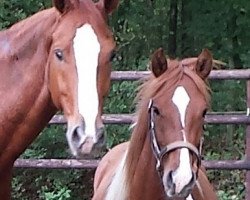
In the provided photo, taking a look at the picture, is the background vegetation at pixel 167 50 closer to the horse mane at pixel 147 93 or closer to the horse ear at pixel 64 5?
the horse mane at pixel 147 93

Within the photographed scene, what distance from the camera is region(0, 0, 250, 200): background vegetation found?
→ 289 inches

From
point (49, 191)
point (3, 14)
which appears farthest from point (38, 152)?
point (3, 14)

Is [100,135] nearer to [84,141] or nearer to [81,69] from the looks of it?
[84,141]

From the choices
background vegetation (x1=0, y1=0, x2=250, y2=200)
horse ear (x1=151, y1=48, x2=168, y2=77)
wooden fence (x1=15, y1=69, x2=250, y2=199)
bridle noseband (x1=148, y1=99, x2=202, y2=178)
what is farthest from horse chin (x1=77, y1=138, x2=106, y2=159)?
background vegetation (x1=0, y1=0, x2=250, y2=200)

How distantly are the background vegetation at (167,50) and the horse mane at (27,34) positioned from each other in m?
3.32

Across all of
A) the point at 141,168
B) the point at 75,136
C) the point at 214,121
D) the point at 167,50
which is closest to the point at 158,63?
the point at 141,168

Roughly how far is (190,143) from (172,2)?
19.5ft

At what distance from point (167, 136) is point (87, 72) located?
1042 mm

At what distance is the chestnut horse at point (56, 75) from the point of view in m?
3.10

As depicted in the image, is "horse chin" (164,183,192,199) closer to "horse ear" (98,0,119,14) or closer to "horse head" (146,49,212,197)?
"horse head" (146,49,212,197)

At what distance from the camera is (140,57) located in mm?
9523

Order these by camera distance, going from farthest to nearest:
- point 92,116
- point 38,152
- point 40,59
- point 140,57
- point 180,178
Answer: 1. point 140,57
2. point 38,152
3. point 180,178
4. point 40,59
5. point 92,116

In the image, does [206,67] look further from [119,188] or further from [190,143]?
[119,188]

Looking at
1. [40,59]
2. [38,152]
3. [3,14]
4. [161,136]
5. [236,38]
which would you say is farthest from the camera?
[236,38]
